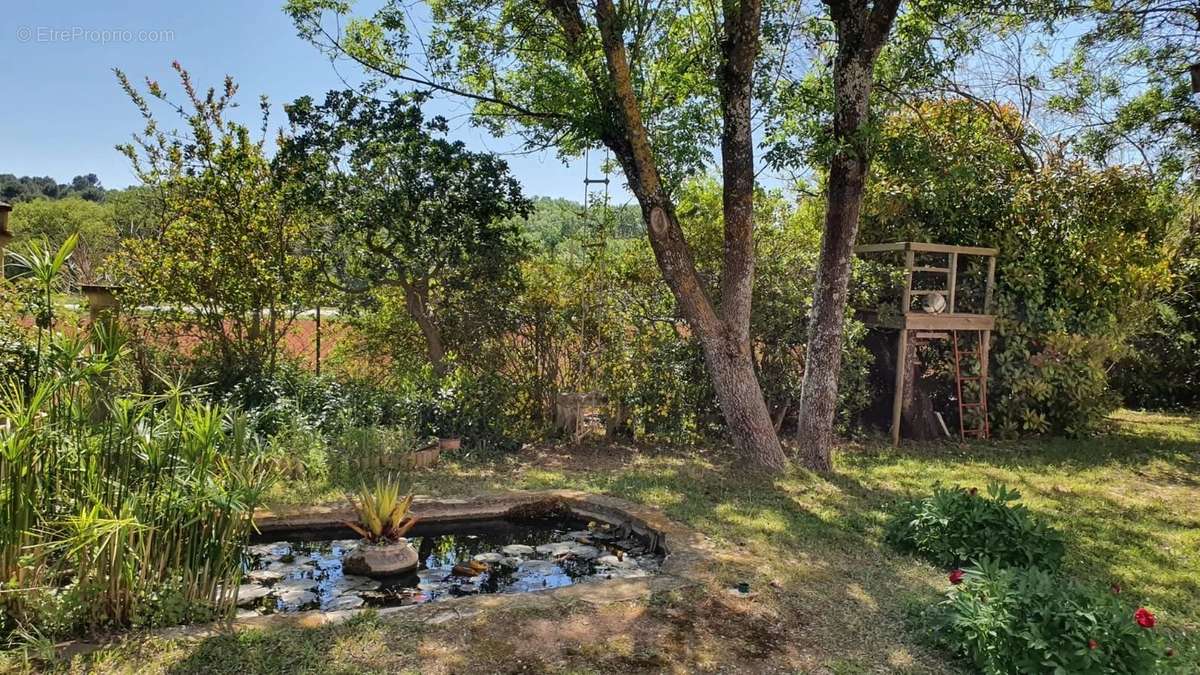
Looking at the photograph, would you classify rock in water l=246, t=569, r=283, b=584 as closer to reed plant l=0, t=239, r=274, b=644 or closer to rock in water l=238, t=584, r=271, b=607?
rock in water l=238, t=584, r=271, b=607

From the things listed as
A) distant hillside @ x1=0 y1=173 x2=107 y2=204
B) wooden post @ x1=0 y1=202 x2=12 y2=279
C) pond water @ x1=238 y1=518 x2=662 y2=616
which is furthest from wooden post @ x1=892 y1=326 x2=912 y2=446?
distant hillside @ x1=0 y1=173 x2=107 y2=204

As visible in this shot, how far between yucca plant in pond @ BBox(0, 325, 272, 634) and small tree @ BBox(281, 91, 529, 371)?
149 inches

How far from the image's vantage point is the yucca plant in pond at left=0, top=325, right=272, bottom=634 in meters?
2.65

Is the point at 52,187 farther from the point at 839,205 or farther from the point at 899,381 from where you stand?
the point at 839,205

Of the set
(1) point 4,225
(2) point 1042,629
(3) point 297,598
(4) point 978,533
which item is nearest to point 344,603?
(3) point 297,598

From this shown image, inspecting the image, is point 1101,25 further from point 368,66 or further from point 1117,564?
point 368,66

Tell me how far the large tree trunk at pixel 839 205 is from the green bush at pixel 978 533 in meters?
2.03

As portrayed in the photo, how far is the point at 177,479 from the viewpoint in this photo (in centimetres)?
282

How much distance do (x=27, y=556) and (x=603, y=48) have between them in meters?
4.37

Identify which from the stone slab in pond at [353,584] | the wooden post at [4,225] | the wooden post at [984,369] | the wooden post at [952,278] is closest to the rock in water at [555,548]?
the stone slab in pond at [353,584]

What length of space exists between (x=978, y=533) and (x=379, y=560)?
305 centimetres

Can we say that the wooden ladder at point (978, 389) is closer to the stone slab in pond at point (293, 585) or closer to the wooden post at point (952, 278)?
the wooden post at point (952, 278)

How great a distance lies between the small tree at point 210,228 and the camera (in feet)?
21.4

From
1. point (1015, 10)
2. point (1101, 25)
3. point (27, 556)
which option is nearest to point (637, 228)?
point (1015, 10)
